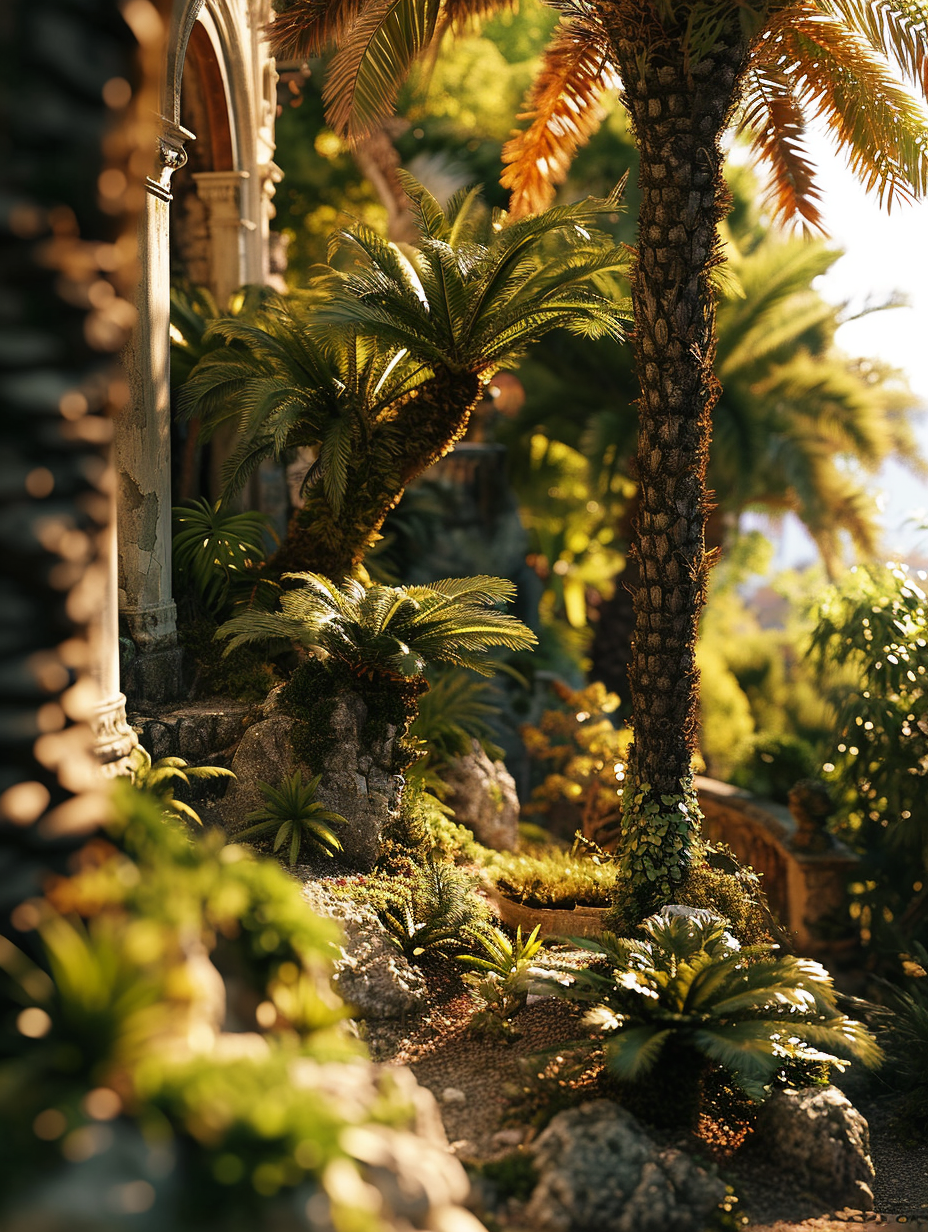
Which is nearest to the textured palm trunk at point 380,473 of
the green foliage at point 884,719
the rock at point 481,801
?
the rock at point 481,801

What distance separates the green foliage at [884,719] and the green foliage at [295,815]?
20.3 feet

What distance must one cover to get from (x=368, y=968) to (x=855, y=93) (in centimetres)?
700

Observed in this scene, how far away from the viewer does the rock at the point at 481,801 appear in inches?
372

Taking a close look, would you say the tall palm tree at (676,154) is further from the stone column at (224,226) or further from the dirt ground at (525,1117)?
the stone column at (224,226)

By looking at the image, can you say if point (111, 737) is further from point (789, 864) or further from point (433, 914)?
point (789, 864)

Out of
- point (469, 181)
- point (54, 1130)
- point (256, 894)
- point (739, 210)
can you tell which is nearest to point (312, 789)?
point (256, 894)

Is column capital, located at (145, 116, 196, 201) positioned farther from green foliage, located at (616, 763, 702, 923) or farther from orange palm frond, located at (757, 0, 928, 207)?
green foliage, located at (616, 763, 702, 923)

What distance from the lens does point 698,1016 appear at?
5223mm

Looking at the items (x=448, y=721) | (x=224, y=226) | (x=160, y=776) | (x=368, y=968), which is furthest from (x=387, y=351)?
(x=368, y=968)

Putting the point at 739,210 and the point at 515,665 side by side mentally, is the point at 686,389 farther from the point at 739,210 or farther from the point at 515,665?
the point at 739,210

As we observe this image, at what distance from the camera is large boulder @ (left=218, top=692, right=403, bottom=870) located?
7242 mm

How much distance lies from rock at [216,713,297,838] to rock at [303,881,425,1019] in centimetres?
96

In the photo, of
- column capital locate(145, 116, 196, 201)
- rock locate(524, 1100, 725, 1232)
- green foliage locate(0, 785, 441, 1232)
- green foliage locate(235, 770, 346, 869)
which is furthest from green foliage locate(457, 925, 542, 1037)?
column capital locate(145, 116, 196, 201)

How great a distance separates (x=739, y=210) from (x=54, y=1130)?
19.0 metres
